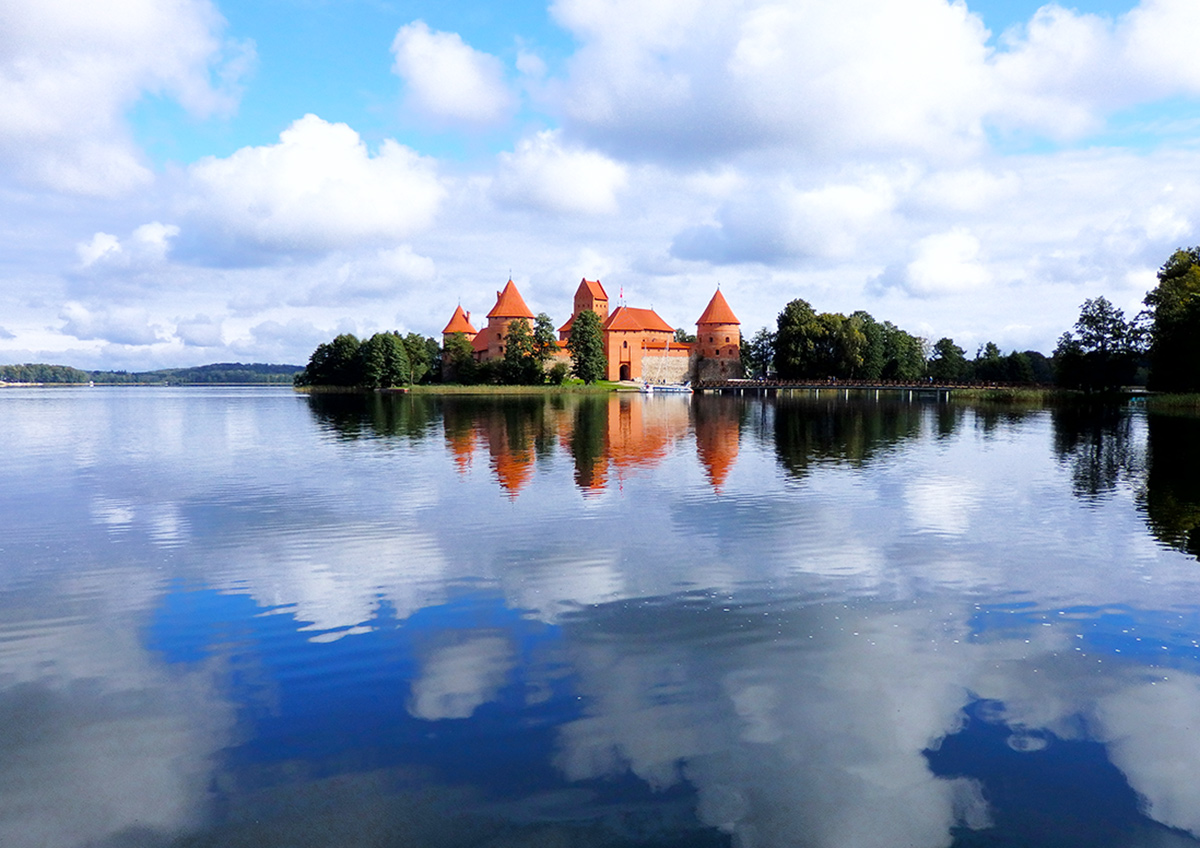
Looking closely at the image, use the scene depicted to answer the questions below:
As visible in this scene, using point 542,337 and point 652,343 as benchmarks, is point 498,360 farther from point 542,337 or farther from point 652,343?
point 652,343

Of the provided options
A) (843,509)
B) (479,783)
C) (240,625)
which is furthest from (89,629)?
(843,509)

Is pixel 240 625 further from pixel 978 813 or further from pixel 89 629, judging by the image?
pixel 978 813

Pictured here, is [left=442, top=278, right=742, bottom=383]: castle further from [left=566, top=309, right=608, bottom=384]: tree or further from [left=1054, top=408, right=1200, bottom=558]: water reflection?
[left=1054, top=408, right=1200, bottom=558]: water reflection

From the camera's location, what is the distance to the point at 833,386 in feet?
320

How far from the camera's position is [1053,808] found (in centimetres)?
589

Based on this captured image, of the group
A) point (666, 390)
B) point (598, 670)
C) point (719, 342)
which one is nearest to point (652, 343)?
point (719, 342)

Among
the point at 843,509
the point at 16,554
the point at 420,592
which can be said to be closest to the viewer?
the point at 420,592

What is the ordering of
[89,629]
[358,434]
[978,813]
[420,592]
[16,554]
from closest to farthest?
[978,813] < [89,629] < [420,592] < [16,554] < [358,434]

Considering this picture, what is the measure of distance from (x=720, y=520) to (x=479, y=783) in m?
10.8

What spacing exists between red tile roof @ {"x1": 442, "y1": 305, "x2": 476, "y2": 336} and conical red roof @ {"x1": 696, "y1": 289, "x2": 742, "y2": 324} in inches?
1497

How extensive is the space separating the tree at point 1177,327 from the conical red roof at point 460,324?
91578 mm

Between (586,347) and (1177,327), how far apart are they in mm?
62750

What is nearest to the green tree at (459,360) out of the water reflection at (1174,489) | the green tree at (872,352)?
the green tree at (872,352)

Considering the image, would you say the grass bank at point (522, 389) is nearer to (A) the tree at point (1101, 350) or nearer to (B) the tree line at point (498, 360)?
(B) the tree line at point (498, 360)
